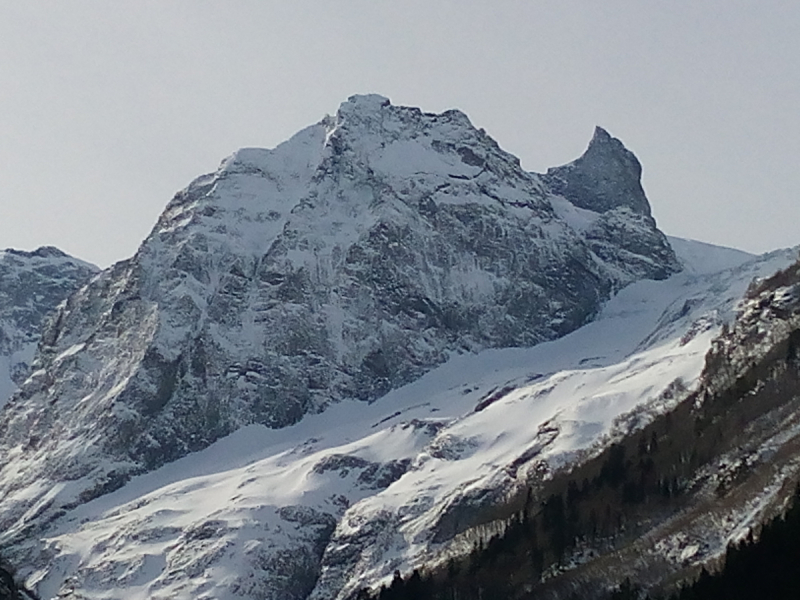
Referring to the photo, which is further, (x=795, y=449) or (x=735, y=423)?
(x=735, y=423)

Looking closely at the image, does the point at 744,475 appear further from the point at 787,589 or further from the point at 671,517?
the point at 787,589

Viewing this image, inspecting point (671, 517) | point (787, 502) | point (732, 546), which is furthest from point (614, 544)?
point (732, 546)

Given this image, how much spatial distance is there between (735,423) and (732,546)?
61.9 meters

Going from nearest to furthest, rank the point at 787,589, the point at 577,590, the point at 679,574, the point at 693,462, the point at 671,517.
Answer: the point at 787,589 < the point at 679,574 < the point at 577,590 < the point at 671,517 < the point at 693,462

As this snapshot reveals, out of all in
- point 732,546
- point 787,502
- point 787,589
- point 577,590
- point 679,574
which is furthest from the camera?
point 577,590

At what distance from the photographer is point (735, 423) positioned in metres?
180

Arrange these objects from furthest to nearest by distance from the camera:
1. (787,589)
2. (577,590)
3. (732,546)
→ 1. (577,590)
2. (732,546)
3. (787,589)

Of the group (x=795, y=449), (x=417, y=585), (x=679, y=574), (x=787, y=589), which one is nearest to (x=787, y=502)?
(x=679, y=574)

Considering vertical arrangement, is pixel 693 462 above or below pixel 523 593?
above

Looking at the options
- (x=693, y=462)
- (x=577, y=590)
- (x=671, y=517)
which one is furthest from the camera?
(x=693, y=462)

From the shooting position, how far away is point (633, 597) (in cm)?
13762

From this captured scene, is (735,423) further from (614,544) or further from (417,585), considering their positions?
(417,585)

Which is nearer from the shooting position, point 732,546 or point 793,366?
point 732,546

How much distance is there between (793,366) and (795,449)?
1149 inches
